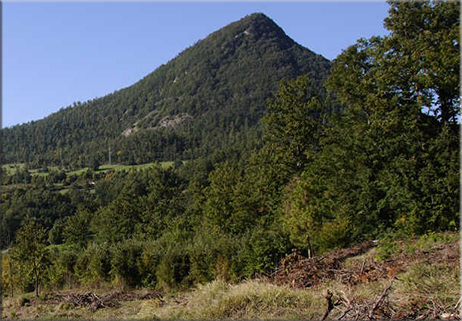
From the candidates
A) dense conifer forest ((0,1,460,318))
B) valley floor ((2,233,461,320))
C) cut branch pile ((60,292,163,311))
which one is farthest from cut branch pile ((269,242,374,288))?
cut branch pile ((60,292,163,311))

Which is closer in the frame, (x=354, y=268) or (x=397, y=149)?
(x=354, y=268)

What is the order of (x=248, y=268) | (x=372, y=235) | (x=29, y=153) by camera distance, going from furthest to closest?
(x=29, y=153), (x=372, y=235), (x=248, y=268)

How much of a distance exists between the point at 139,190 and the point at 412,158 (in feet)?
300

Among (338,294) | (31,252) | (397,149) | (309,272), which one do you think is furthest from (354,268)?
(31,252)

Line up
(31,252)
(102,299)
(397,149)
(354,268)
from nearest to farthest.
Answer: (354,268) → (102,299) → (397,149) → (31,252)

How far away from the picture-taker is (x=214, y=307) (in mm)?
9578

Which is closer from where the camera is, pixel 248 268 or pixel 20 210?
pixel 248 268

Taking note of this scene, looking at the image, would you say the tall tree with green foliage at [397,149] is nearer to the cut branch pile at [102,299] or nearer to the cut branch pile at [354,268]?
the cut branch pile at [354,268]

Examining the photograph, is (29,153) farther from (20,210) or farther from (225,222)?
(225,222)

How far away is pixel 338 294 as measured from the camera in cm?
877

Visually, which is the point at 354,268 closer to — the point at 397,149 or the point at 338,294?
the point at 338,294

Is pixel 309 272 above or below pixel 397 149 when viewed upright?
below

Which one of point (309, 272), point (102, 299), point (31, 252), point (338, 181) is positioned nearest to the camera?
point (309, 272)

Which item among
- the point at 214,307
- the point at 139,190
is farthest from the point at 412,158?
the point at 139,190
